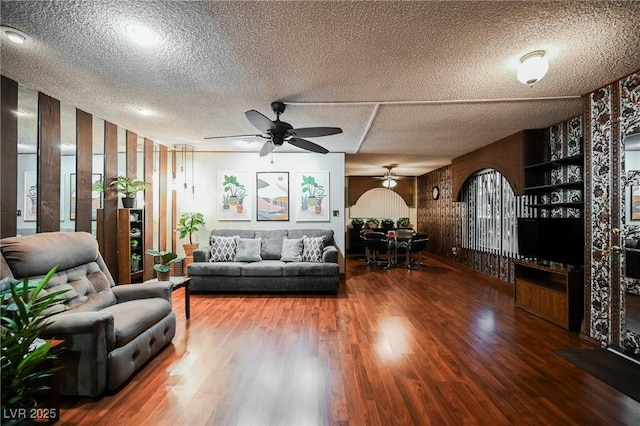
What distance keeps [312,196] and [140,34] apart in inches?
158

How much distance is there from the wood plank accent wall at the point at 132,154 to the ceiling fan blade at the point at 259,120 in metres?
2.71

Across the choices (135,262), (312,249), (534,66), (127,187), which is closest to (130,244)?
(135,262)

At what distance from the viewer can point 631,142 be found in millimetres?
2543

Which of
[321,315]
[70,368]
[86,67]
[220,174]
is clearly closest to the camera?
[70,368]

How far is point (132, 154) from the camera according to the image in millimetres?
4461

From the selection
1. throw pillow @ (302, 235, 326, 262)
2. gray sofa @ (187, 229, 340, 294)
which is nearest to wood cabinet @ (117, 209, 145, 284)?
gray sofa @ (187, 229, 340, 294)

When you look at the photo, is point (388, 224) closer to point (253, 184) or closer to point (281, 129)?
point (253, 184)

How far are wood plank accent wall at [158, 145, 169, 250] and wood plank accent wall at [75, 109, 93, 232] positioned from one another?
1.61 meters

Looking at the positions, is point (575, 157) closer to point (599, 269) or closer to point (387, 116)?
point (599, 269)

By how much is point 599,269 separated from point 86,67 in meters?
5.12

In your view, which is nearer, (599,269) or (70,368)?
(70,368)

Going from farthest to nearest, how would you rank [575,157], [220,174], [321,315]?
[220,174], [321,315], [575,157]

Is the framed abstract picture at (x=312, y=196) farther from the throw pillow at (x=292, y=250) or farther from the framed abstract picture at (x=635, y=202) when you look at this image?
the framed abstract picture at (x=635, y=202)

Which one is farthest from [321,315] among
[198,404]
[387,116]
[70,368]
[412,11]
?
[412,11]
